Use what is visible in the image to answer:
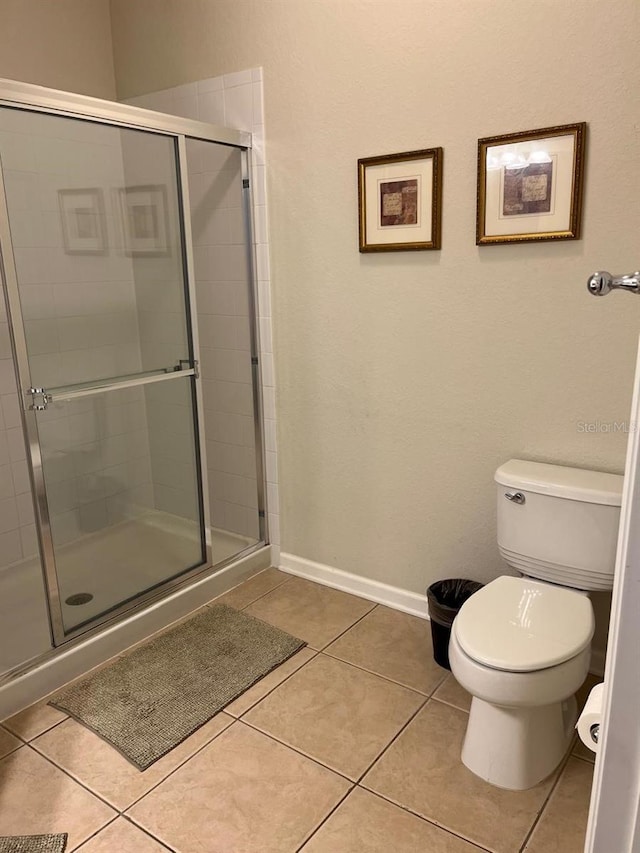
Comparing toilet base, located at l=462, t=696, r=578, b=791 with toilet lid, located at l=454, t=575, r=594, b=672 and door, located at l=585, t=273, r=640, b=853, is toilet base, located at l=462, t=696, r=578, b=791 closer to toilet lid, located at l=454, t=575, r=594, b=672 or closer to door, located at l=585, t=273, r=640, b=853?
toilet lid, located at l=454, t=575, r=594, b=672

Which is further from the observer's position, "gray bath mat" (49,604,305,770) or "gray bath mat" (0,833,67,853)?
"gray bath mat" (49,604,305,770)

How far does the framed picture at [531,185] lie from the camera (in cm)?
195

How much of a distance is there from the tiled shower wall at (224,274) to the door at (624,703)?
7.67ft

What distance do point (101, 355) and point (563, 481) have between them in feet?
5.52

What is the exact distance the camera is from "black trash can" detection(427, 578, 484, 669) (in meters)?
2.22

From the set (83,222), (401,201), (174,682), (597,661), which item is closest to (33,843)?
(174,682)

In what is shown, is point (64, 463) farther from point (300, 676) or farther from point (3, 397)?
point (300, 676)

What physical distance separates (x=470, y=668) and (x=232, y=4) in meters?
2.54

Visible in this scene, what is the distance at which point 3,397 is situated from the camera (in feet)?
8.96

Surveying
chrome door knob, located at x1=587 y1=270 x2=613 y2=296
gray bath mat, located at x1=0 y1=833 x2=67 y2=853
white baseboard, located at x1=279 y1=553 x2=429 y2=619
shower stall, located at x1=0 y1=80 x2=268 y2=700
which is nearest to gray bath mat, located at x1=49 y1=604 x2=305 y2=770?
shower stall, located at x1=0 y1=80 x2=268 y2=700

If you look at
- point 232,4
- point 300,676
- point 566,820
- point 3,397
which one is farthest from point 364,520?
point 232,4

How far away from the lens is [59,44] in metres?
2.76

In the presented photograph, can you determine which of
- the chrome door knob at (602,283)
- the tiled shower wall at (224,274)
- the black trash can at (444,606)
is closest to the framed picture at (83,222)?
the tiled shower wall at (224,274)

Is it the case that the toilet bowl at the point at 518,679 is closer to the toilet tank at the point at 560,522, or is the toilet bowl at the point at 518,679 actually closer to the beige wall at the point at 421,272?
the toilet tank at the point at 560,522
